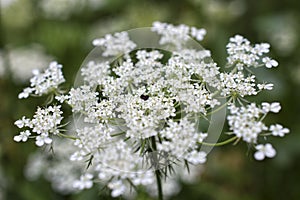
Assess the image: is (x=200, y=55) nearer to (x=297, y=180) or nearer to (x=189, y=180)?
(x=189, y=180)

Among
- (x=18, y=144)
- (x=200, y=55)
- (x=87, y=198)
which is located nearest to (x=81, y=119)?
(x=200, y=55)

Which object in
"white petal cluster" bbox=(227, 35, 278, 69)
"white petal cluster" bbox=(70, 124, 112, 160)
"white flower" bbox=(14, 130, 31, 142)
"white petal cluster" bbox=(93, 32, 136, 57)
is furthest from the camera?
"white petal cluster" bbox=(93, 32, 136, 57)

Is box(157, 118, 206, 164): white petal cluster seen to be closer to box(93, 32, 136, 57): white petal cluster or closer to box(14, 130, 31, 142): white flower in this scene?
box(14, 130, 31, 142): white flower

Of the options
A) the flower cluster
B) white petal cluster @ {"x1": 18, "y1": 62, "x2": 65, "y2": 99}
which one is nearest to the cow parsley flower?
the flower cluster

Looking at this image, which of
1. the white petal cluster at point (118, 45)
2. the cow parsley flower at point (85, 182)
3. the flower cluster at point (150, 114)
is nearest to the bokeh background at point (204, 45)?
the white petal cluster at point (118, 45)

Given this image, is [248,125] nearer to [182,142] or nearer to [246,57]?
[182,142]
